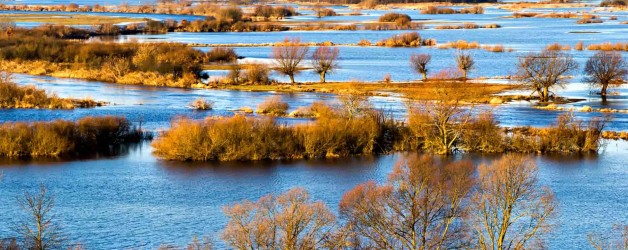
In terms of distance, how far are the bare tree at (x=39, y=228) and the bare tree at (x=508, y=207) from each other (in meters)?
11.6

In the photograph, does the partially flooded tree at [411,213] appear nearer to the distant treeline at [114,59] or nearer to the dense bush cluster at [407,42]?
the distant treeline at [114,59]

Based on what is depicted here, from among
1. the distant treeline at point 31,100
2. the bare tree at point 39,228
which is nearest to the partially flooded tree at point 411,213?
the bare tree at point 39,228

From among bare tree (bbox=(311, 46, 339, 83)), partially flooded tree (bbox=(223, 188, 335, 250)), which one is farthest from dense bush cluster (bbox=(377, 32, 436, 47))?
partially flooded tree (bbox=(223, 188, 335, 250))

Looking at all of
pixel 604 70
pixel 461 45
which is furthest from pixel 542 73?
pixel 461 45

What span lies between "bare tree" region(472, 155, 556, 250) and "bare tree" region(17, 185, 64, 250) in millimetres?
11594

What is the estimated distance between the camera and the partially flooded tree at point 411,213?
2425 centimetres

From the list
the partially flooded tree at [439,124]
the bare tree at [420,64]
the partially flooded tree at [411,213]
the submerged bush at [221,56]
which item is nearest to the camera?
the partially flooded tree at [411,213]

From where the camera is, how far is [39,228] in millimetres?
24312

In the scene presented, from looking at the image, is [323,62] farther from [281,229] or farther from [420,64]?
[281,229]

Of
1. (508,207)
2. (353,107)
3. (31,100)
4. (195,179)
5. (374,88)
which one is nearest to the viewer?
(508,207)

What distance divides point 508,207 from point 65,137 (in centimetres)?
2448

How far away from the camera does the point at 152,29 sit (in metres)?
128

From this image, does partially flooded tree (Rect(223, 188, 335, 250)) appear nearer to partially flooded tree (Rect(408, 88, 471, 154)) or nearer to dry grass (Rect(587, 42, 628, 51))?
partially flooded tree (Rect(408, 88, 471, 154))

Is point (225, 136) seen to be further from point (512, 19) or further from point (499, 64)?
point (512, 19)
